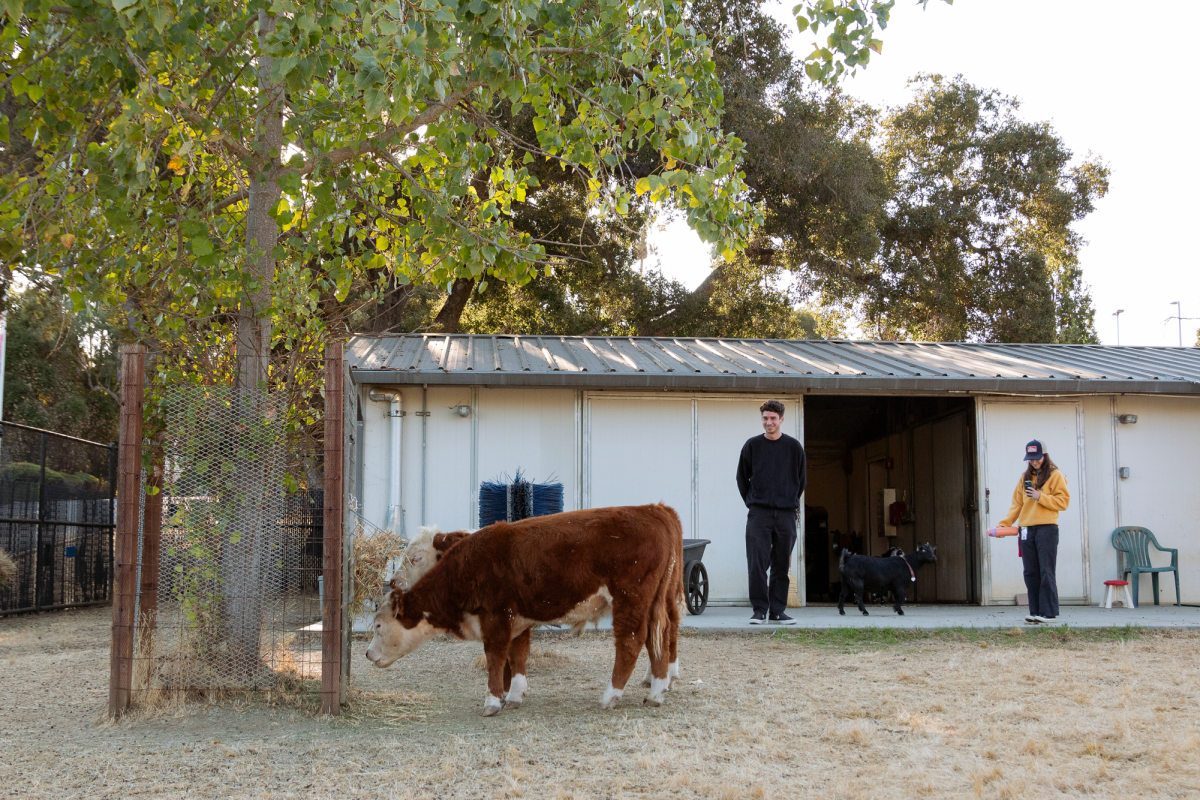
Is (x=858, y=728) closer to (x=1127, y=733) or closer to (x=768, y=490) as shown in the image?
(x=1127, y=733)

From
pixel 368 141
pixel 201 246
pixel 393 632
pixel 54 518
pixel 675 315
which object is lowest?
pixel 393 632

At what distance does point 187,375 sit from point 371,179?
1845mm

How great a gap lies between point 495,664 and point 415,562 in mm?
803

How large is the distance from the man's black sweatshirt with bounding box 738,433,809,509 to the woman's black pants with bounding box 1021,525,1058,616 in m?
2.25

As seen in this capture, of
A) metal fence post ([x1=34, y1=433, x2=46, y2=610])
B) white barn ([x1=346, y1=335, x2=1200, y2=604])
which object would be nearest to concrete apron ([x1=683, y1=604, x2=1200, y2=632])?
white barn ([x1=346, y1=335, x2=1200, y2=604])

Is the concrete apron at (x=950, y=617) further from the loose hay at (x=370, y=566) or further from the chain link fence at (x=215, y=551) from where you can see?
the chain link fence at (x=215, y=551)

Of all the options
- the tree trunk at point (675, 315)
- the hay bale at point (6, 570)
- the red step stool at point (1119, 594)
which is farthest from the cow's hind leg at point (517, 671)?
the tree trunk at point (675, 315)

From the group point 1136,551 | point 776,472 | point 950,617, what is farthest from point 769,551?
point 1136,551

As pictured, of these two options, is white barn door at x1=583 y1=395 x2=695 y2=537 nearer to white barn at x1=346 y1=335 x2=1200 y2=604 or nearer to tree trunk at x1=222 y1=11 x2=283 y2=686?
white barn at x1=346 y1=335 x2=1200 y2=604

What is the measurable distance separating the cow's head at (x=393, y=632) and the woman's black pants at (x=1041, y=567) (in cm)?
587

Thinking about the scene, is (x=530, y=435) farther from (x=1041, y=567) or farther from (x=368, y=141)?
(x=1041, y=567)

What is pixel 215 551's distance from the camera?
5578 mm

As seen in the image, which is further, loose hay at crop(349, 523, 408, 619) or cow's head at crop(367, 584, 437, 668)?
loose hay at crop(349, 523, 408, 619)

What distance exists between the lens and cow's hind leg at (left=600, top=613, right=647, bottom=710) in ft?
17.6
